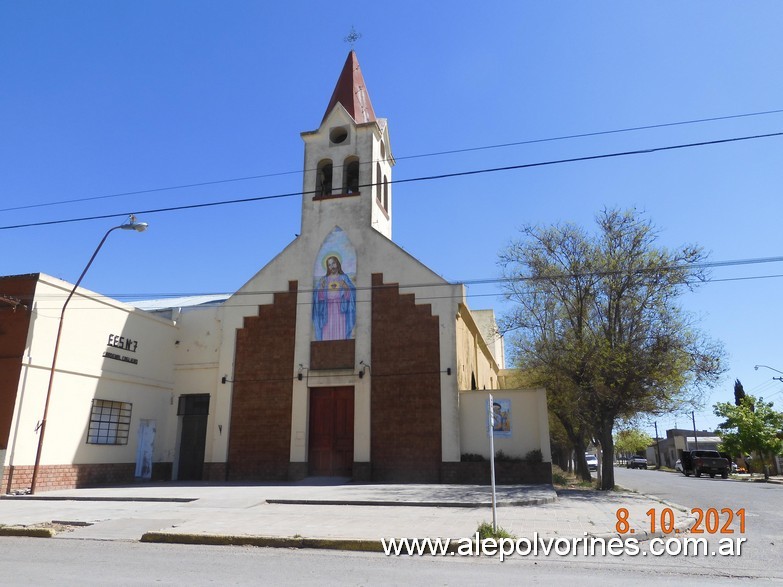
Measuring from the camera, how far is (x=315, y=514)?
41.5 ft

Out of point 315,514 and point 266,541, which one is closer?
point 266,541

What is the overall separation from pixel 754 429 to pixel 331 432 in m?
31.4

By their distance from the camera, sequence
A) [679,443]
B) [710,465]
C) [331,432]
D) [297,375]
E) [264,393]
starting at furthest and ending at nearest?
1. [679,443]
2. [710,465]
3. [264,393]
4. [297,375]
5. [331,432]

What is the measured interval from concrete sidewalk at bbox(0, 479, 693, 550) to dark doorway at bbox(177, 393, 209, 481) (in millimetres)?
5914

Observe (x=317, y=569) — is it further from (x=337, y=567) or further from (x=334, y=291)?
(x=334, y=291)

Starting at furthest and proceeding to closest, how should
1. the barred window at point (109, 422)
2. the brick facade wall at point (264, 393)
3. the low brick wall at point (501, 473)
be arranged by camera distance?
the brick facade wall at point (264, 393), the barred window at point (109, 422), the low brick wall at point (501, 473)

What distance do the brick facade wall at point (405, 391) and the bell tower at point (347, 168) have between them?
442cm

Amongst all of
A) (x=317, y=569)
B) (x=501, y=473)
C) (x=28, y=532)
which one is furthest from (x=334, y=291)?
(x=317, y=569)

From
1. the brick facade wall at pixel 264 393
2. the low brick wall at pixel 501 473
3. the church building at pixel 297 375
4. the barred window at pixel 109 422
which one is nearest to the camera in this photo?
the church building at pixel 297 375

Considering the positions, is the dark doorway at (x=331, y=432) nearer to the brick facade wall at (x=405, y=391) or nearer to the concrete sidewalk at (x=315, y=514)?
the brick facade wall at (x=405, y=391)

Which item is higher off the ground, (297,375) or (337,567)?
(297,375)

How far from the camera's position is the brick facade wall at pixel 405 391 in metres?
21.0

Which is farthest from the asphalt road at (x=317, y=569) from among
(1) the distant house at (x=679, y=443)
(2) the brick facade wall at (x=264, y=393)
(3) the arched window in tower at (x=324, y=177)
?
(1) the distant house at (x=679, y=443)

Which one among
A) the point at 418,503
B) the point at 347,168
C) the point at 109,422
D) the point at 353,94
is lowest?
the point at 418,503
